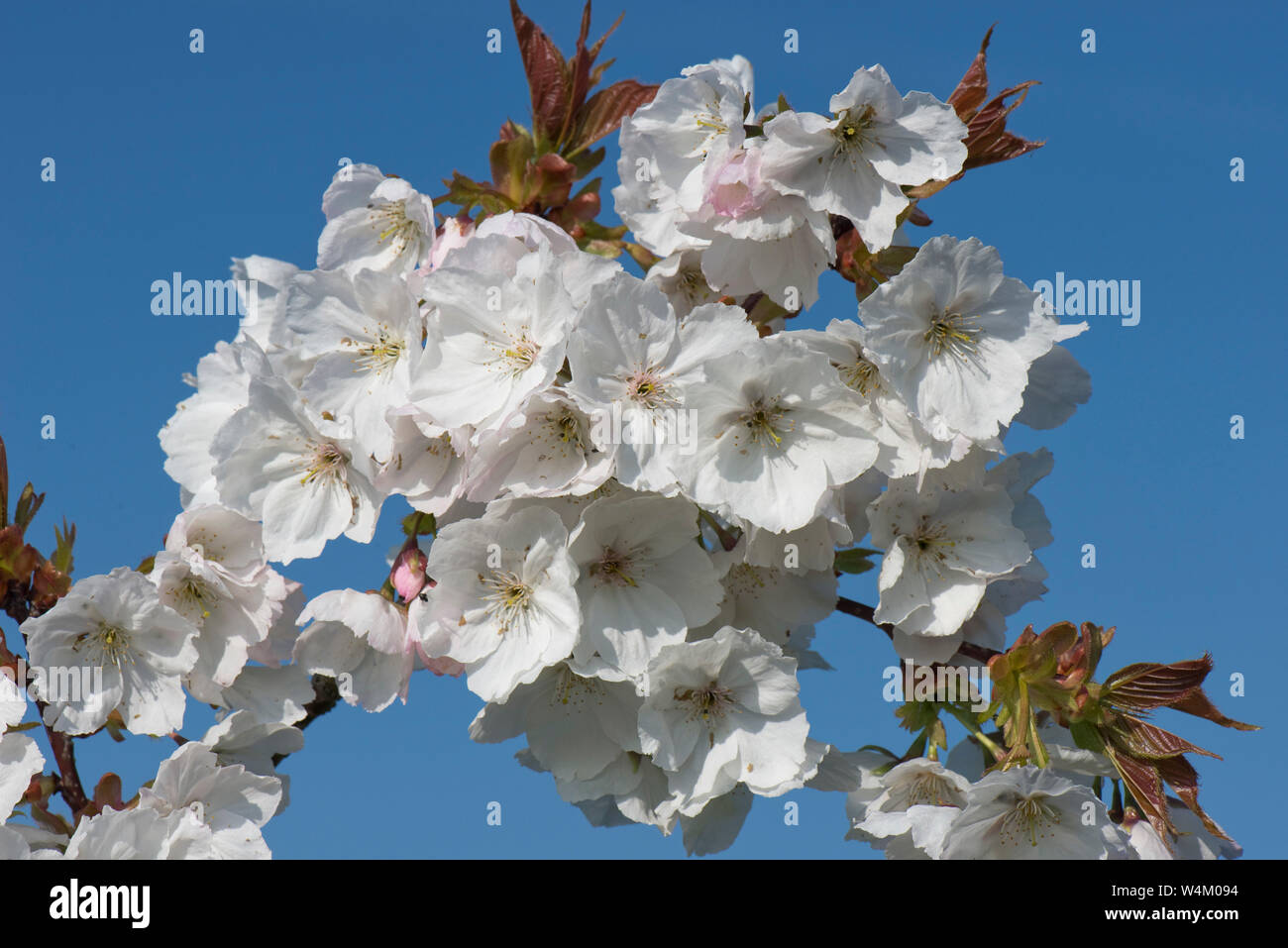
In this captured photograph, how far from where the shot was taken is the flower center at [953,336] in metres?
2.90

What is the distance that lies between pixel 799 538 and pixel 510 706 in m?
0.83

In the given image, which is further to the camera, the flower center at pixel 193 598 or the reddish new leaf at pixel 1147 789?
the flower center at pixel 193 598

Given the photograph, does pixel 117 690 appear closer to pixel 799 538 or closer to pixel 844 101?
pixel 799 538

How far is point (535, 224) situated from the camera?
294cm

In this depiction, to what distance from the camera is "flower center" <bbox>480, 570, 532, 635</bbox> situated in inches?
110

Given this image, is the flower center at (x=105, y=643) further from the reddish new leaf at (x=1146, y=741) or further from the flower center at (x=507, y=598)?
the reddish new leaf at (x=1146, y=741)

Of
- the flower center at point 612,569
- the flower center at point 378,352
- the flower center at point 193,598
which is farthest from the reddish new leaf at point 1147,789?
the flower center at point 193,598

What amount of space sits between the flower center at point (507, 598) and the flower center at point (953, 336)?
1.10 metres

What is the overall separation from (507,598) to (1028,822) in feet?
4.20

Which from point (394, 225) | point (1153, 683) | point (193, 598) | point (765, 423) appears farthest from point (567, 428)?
point (1153, 683)

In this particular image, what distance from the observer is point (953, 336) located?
292cm

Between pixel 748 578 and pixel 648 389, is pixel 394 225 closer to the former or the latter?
pixel 648 389
